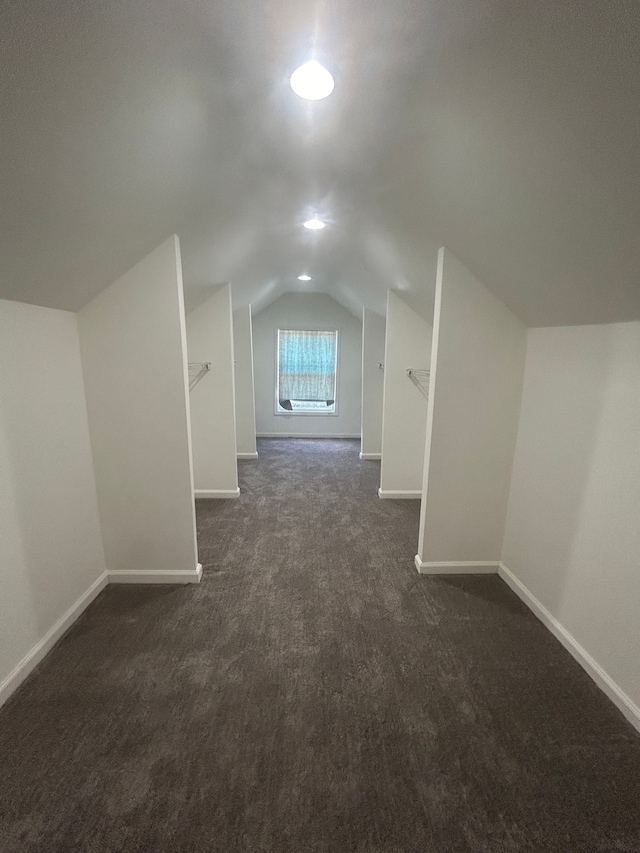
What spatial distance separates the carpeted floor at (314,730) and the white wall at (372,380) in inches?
108

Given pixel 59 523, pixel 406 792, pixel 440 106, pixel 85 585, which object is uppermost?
pixel 440 106

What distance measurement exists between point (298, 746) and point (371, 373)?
3.93 metres

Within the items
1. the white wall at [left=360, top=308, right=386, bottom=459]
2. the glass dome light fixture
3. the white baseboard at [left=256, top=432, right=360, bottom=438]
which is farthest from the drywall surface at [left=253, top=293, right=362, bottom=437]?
the glass dome light fixture

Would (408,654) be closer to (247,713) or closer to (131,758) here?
(247,713)

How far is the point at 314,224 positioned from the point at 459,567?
2432mm

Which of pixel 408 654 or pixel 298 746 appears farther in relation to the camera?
pixel 408 654

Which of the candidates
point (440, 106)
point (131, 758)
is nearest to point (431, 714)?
point (131, 758)

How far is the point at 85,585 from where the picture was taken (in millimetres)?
2150

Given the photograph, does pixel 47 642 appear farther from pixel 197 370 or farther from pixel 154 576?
pixel 197 370

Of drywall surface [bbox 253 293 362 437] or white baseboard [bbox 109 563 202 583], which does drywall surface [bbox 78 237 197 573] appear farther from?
drywall surface [bbox 253 293 362 437]

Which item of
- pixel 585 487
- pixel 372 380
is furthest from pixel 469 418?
pixel 372 380

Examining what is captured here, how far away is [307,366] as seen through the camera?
5.96m

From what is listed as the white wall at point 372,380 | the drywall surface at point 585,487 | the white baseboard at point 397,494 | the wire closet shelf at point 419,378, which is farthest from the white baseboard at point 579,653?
the white wall at point 372,380

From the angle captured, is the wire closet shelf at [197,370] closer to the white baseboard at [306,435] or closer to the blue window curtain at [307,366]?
the blue window curtain at [307,366]
